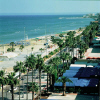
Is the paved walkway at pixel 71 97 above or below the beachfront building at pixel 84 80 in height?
below

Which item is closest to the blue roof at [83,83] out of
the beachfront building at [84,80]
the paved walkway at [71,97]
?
the beachfront building at [84,80]

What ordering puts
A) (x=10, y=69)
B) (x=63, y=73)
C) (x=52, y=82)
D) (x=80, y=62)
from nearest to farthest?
1. (x=52, y=82)
2. (x=63, y=73)
3. (x=10, y=69)
4. (x=80, y=62)

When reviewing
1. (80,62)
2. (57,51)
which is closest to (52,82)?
(80,62)

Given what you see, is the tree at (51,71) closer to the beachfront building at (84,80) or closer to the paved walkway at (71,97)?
the beachfront building at (84,80)

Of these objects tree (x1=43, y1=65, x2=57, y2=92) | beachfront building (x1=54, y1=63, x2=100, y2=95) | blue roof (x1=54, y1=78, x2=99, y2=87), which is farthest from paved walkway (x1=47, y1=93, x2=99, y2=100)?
tree (x1=43, y1=65, x2=57, y2=92)

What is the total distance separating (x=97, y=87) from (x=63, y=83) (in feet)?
15.1

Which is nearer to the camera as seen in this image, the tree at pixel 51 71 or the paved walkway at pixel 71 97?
the paved walkway at pixel 71 97

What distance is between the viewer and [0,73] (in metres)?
29.5

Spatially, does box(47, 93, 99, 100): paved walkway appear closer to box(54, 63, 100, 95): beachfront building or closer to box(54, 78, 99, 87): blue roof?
box(54, 63, 100, 95): beachfront building

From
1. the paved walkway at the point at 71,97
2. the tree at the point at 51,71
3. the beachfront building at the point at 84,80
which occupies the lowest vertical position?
the paved walkway at the point at 71,97

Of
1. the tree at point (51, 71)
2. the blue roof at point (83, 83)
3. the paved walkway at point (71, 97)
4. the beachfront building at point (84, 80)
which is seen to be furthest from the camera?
the blue roof at point (83, 83)

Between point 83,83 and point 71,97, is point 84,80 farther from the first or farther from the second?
point 71,97

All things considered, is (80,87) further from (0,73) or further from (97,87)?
(0,73)

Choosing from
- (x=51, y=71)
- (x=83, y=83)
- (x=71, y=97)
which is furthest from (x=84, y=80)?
(x=51, y=71)
